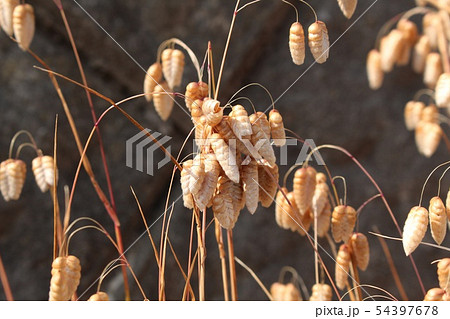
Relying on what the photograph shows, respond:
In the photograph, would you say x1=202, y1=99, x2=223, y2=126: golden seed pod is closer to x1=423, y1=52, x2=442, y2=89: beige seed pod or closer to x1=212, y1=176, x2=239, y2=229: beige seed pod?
x1=212, y1=176, x2=239, y2=229: beige seed pod

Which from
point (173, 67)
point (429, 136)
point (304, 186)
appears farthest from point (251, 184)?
point (429, 136)

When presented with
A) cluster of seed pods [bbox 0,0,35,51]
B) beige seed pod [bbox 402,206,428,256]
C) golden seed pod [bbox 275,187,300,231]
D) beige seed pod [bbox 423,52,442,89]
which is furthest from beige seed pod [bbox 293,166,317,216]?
beige seed pod [bbox 423,52,442,89]

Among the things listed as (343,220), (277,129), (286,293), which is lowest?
(286,293)

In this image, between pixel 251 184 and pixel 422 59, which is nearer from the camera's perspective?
pixel 251 184

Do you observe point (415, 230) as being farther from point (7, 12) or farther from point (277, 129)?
point (7, 12)

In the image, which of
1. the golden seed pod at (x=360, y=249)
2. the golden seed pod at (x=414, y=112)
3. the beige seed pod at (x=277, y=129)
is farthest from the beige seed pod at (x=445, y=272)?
the golden seed pod at (x=414, y=112)

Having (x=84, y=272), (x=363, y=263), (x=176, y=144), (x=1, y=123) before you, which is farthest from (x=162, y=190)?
(x=363, y=263)

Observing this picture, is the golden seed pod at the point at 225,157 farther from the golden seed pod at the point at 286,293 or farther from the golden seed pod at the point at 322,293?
the golden seed pod at the point at 286,293
